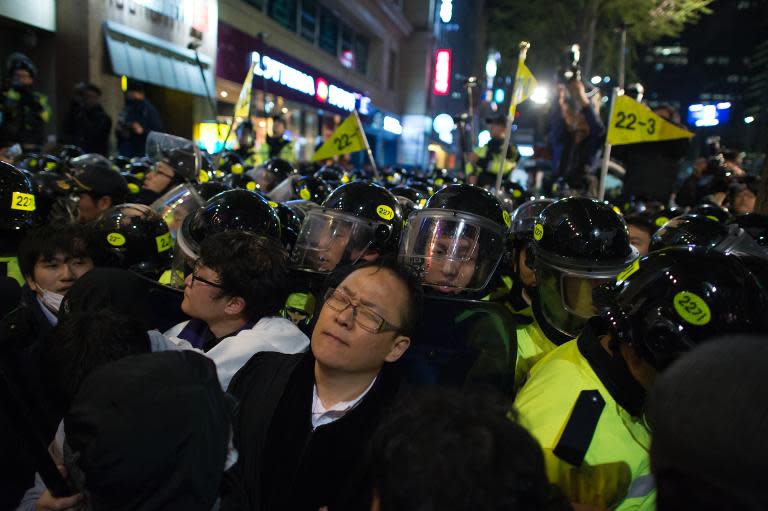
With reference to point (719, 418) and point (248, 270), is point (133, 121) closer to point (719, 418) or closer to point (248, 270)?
point (248, 270)

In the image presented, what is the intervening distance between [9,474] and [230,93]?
63.7ft

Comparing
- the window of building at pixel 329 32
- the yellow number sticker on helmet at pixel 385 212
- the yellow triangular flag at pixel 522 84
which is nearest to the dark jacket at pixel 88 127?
the yellow triangular flag at pixel 522 84

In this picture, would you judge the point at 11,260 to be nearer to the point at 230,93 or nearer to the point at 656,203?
the point at 656,203

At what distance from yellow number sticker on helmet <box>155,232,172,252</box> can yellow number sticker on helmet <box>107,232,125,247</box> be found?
236 millimetres

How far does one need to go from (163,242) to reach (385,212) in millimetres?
1514

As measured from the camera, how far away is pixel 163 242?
13.4 feet

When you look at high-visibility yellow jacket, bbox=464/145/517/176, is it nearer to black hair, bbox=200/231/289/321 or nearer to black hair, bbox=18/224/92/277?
black hair, bbox=18/224/92/277

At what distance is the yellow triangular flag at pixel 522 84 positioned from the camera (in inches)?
281

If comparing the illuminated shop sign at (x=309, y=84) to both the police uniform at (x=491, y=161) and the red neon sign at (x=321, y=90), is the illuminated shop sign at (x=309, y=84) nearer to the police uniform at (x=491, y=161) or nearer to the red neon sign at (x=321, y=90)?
the red neon sign at (x=321, y=90)

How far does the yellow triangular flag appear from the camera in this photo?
714 cm

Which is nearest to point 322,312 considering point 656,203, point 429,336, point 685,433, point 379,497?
point 429,336

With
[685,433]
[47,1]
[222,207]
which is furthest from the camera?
[47,1]

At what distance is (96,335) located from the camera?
1.97 m

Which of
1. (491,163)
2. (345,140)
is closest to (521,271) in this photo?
(345,140)
